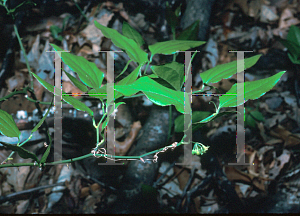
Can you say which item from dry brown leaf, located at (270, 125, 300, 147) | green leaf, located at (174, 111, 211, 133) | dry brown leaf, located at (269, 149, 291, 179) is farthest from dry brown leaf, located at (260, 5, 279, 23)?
green leaf, located at (174, 111, 211, 133)

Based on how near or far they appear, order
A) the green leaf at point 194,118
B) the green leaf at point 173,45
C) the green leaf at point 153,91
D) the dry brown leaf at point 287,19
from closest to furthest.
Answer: the green leaf at point 153,91, the green leaf at point 173,45, the green leaf at point 194,118, the dry brown leaf at point 287,19

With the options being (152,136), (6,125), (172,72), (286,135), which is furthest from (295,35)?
(6,125)

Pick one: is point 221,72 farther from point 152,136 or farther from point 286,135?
point 286,135

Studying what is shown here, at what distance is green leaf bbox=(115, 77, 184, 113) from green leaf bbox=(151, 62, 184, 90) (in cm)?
3

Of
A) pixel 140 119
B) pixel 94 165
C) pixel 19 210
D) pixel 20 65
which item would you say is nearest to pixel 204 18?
pixel 140 119

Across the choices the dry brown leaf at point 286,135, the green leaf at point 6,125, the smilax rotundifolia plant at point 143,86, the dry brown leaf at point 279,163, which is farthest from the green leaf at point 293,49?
the green leaf at point 6,125

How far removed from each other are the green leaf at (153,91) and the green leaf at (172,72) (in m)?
0.03

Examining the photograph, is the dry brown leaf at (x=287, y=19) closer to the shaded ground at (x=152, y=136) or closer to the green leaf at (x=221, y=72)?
the shaded ground at (x=152, y=136)

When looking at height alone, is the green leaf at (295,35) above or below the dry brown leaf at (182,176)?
above

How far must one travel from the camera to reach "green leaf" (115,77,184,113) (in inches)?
8.8

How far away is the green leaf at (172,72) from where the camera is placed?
27 centimetres

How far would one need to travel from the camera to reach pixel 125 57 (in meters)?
0.95

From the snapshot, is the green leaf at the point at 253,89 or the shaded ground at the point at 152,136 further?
the shaded ground at the point at 152,136

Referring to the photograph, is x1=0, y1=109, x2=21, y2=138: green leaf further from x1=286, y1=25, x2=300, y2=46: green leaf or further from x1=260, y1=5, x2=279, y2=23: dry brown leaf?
x1=260, y1=5, x2=279, y2=23: dry brown leaf
